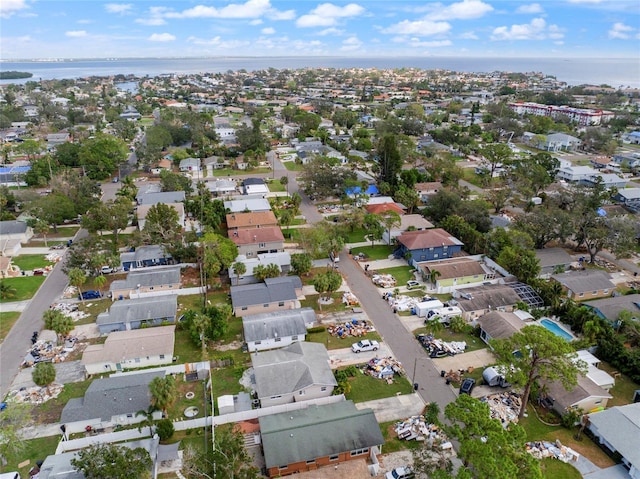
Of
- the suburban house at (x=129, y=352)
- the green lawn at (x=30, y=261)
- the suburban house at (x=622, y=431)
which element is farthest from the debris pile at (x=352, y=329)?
the green lawn at (x=30, y=261)

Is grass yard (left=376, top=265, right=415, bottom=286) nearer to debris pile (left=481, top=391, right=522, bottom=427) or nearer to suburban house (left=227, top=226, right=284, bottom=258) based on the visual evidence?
suburban house (left=227, top=226, right=284, bottom=258)

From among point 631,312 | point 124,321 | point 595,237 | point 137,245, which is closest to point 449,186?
point 595,237

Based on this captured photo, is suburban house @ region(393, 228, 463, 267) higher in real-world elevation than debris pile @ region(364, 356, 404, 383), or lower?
higher

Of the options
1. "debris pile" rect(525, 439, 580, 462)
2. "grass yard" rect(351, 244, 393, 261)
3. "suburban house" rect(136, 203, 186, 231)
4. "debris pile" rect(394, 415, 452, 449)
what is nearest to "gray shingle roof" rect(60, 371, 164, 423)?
"debris pile" rect(394, 415, 452, 449)

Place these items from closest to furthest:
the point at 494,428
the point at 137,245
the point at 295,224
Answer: the point at 494,428, the point at 137,245, the point at 295,224

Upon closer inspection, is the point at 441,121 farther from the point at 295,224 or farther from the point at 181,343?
the point at 181,343

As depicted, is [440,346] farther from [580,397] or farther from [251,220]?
[251,220]
